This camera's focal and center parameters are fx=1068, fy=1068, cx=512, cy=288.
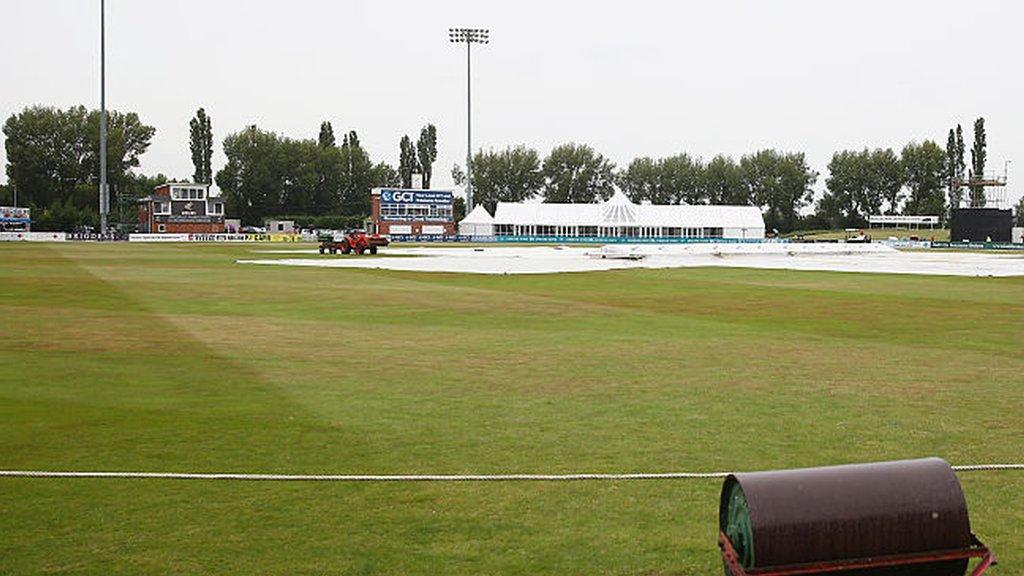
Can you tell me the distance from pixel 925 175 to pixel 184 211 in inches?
5035

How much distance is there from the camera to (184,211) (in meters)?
155

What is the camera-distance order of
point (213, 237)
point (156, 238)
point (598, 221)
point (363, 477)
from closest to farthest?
point (363, 477), point (156, 238), point (213, 237), point (598, 221)

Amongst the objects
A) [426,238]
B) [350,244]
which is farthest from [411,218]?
[350,244]

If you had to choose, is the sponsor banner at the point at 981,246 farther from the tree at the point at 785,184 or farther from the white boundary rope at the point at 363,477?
the white boundary rope at the point at 363,477

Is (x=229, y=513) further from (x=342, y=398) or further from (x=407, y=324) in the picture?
(x=407, y=324)

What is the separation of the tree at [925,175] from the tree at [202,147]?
124 meters

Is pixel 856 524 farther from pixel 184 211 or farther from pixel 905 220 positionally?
pixel 905 220

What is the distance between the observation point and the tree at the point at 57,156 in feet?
579

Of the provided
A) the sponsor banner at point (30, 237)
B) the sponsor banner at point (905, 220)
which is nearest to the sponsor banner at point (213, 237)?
the sponsor banner at point (30, 237)

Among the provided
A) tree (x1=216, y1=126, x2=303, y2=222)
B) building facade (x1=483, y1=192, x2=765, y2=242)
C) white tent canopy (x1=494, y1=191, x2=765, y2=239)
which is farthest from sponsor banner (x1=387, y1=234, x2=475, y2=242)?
tree (x1=216, y1=126, x2=303, y2=222)

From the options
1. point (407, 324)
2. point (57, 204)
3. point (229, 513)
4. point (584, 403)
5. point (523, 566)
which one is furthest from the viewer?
point (57, 204)

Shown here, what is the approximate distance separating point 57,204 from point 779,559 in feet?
552

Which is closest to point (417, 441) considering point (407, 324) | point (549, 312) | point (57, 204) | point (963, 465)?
point (963, 465)

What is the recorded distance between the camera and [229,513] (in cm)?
863
